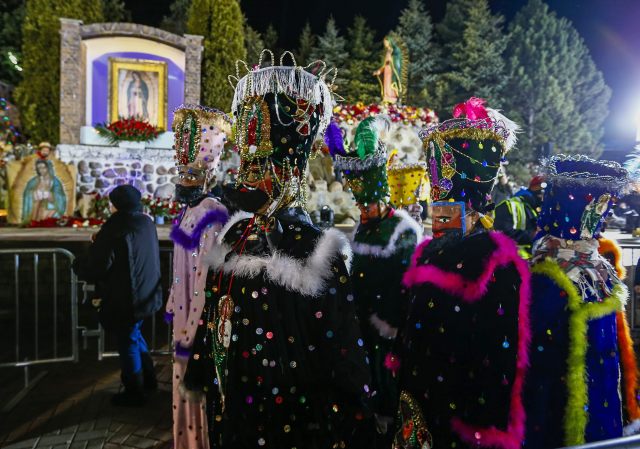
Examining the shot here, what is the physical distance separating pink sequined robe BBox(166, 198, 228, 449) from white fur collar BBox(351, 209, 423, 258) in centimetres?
111

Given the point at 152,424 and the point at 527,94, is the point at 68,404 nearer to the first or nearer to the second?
the point at 152,424

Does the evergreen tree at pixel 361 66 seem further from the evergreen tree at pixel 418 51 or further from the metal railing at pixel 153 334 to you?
the metal railing at pixel 153 334

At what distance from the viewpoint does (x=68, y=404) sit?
4.53 m

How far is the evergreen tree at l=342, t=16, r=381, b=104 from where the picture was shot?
26375mm

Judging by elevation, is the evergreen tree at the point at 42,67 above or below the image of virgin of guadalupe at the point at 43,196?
above

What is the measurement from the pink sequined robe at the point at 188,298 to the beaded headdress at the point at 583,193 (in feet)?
6.75

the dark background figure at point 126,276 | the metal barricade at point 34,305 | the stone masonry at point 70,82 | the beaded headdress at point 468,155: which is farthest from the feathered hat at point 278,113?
the stone masonry at point 70,82

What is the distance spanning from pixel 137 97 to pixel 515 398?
54.4ft

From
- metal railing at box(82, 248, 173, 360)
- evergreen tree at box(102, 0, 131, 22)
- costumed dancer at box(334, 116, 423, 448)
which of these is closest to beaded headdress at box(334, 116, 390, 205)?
costumed dancer at box(334, 116, 423, 448)

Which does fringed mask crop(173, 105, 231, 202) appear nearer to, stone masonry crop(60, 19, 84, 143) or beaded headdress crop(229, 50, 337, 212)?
beaded headdress crop(229, 50, 337, 212)

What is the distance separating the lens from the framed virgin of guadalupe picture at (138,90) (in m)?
16.0

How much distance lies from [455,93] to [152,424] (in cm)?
2623

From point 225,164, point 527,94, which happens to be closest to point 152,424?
point 225,164

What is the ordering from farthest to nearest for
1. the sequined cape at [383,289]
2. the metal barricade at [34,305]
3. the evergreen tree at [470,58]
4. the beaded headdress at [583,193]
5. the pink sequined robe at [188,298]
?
the evergreen tree at [470,58] → the metal barricade at [34,305] → the sequined cape at [383,289] → the pink sequined robe at [188,298] → the beaded headdress at [583,193]
